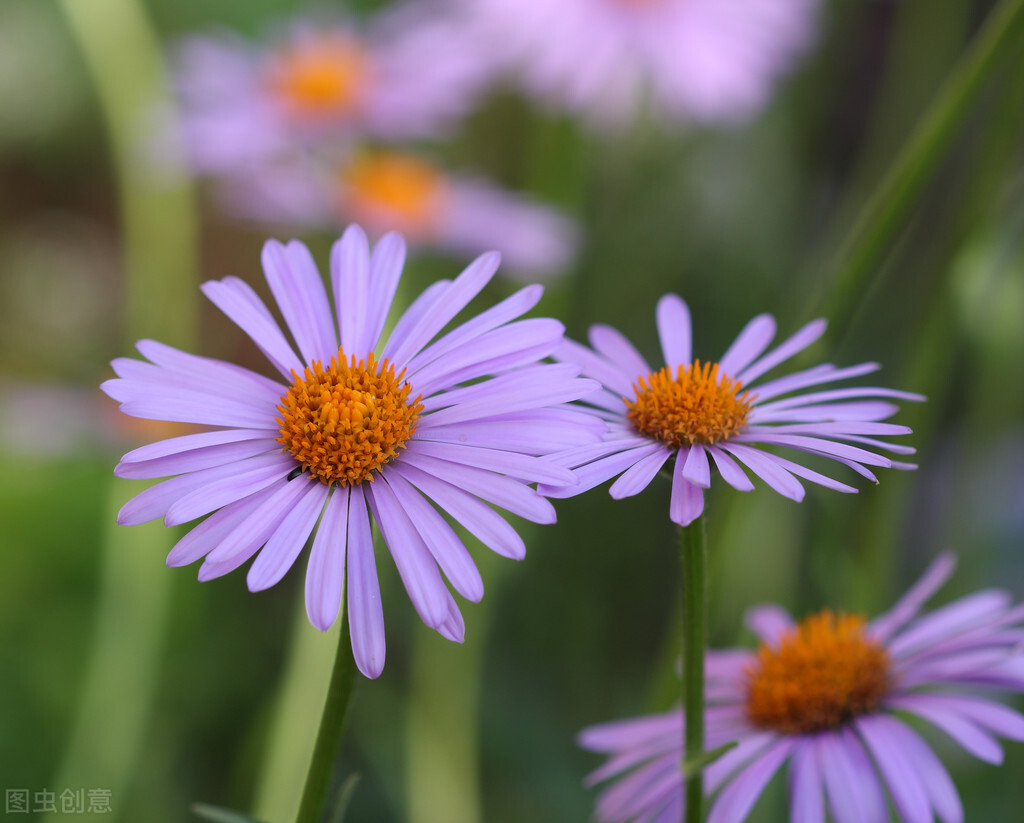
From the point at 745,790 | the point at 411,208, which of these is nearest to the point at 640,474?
the point at 745,790

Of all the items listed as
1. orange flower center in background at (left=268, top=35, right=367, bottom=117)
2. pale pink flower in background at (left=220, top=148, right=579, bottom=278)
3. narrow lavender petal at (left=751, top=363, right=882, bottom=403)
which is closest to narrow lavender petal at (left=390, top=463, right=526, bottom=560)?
narrow lavender petal at (left=751, top=363, right=882, bottom=403)

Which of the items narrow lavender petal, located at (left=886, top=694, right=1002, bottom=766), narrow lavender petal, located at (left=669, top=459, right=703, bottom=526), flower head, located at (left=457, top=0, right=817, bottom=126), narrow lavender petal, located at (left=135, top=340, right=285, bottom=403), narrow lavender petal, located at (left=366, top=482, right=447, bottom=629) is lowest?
narrow lavender petal, located at (left=886, top=694, right=1002, bottom=766)

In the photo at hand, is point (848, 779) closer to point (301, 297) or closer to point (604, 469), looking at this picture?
point (604, 469)

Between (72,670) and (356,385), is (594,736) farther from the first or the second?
(72,670)

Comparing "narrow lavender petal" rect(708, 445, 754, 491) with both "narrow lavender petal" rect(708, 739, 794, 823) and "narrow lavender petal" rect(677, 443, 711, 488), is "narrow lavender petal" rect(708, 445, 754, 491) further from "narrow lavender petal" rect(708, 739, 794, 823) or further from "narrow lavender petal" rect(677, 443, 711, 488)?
"narrow lavender petal" rect(708, 739, 794, 823)

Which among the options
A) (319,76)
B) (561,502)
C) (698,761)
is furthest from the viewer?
(561,502)

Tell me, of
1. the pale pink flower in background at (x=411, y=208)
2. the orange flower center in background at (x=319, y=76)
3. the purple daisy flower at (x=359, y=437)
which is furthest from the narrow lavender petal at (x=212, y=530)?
the orange flower center in background at (x=319, y=76)

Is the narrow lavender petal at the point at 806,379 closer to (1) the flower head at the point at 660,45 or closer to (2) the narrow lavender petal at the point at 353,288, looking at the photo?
(2) the narrow lavender petal at the point at 353,288
